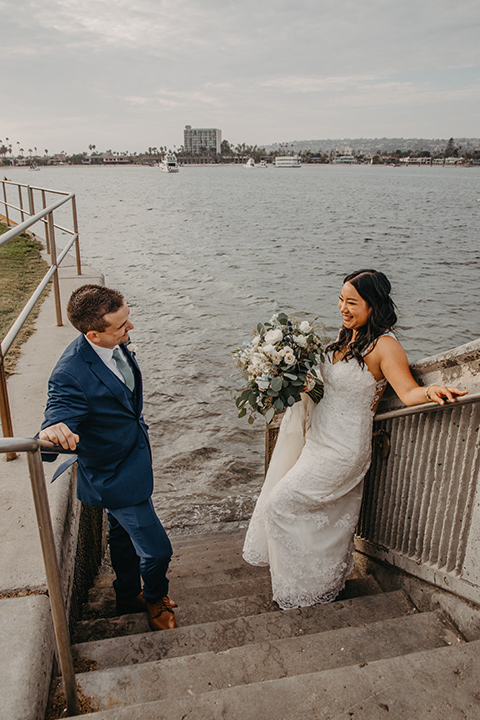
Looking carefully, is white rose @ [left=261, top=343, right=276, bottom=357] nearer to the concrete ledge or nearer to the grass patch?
the concrete ledge

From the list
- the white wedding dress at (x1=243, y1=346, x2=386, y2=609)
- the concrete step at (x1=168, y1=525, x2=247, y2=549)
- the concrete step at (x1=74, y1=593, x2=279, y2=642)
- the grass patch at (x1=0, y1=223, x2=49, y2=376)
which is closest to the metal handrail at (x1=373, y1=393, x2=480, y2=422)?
the white wedding dress at (x1=243, y1=346, x2=386, y2=609)

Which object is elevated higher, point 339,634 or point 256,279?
point 339,634

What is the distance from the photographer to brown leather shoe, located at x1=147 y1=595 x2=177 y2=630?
2.79 meters

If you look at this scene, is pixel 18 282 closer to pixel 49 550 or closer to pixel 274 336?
pixel 274 336

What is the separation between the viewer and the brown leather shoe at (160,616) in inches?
110

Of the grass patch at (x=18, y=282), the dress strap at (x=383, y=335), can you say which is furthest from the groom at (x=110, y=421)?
the grass patch at (x=18, y=282)

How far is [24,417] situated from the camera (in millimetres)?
3676

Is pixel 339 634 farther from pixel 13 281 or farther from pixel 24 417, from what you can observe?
pixel 13 281

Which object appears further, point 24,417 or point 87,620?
point 24,417

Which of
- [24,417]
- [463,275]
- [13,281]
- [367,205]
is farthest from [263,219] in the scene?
[24,417]

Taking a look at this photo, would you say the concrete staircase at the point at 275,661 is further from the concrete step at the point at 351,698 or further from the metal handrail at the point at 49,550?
the metal handrail at the point at 49,550

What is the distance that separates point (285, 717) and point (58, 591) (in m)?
0.83

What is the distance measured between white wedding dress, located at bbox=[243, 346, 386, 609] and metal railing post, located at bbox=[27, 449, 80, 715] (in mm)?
1587

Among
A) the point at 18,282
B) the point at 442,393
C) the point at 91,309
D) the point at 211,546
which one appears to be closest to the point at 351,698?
the point at 442,393
